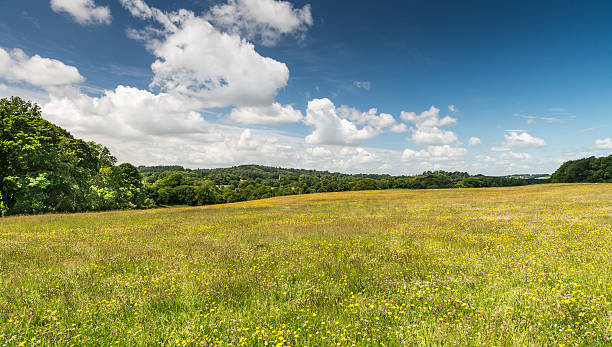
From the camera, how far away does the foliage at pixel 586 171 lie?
83.0 metres

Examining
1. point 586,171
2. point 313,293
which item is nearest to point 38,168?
point 313,293

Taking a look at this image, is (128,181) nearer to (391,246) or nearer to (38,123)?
(38,123)

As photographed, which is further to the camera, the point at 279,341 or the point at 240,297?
the point at 240,297

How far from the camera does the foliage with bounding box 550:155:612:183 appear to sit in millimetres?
82956

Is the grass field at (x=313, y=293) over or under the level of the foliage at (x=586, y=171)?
under

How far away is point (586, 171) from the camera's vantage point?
291ft

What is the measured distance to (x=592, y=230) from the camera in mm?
12305

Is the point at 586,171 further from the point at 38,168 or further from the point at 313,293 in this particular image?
the point at 38,168

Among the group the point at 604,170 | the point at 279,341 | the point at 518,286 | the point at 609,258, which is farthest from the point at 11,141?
the point at 604,170

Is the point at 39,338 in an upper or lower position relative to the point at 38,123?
lower

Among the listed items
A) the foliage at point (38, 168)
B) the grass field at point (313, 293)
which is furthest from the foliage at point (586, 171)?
the foliage at point (38, 168)

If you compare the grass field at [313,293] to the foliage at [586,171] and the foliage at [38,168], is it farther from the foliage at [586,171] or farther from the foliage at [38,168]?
the foliage at [586,171]

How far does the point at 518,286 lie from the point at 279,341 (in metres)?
5.86

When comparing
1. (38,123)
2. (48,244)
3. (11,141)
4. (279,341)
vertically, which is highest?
(38,123)
